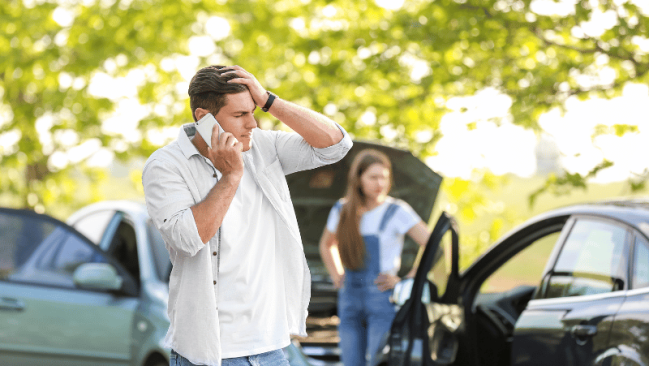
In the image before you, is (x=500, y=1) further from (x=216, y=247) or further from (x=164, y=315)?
(x=216, y=247)

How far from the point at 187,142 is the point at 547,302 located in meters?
2.05

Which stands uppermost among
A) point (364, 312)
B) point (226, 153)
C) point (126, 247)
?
point (226, 153)

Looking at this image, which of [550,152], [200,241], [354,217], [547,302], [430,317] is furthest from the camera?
[550,152]

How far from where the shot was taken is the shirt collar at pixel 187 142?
2262 mm

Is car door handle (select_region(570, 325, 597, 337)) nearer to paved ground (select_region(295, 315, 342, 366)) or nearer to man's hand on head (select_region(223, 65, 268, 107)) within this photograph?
man's hand on head (select_region(223, 65, 268, 107))

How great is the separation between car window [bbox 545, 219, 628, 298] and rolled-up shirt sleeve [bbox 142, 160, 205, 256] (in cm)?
198

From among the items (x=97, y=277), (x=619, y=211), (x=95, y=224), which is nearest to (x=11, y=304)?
(x=97, y=277)

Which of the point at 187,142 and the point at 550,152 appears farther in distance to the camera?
the point at 550,152

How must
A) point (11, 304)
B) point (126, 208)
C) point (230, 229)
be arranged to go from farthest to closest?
point (126, 208), point (11, 304), point (230, 229)

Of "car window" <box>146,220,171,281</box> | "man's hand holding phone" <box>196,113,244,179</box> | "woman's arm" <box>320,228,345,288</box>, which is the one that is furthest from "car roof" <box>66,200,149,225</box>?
"man's hand holding phone" <box>196,113,244,179</box>

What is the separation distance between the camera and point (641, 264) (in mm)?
3018

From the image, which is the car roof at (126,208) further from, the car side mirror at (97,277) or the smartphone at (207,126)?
the smartphone at (207,126)

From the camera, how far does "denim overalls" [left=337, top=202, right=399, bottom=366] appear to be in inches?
170

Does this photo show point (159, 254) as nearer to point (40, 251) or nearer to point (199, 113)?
point (40, 251)
